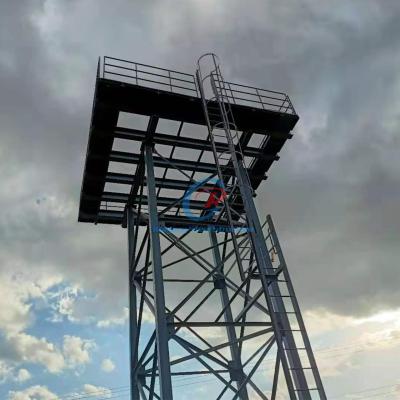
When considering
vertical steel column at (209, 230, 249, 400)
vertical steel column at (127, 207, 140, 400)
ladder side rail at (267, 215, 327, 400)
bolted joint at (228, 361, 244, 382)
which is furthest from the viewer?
vertical steel column at (127, 207, 140, 400)

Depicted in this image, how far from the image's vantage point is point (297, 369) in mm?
9641

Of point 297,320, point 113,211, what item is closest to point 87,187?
point 113,211

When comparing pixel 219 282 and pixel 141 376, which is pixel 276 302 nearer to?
pixel 219 282

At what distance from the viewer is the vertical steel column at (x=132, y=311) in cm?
1303

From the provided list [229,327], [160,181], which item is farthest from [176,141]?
[229,327]

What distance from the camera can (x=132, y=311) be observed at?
14.6 metres

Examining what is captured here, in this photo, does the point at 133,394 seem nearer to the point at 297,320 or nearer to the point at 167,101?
the point at 297,320

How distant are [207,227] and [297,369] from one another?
223 inches

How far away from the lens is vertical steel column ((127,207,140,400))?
1303 centimetres

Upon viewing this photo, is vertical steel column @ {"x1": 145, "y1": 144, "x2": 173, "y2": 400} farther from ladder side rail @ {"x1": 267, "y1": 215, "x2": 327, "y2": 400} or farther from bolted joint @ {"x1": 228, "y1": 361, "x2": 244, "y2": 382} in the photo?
bolted joint @ {"x1": 228, "y1": 361, "x2": 244, "y2": 382}

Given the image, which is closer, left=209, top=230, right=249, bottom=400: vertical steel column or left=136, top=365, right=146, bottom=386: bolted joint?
left=209, top=230, right=249, bottom=400: vertical steel column

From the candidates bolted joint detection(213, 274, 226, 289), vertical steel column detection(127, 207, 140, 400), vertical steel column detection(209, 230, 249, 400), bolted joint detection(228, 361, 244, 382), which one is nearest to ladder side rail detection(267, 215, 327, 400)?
vertical steel column detection(209, 230, 249, 400)

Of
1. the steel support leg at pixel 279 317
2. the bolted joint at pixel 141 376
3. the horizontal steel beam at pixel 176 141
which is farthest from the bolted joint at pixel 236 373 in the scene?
the horizontal steel beam at pixel 176 141

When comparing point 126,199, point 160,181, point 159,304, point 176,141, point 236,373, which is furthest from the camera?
point 126,199
